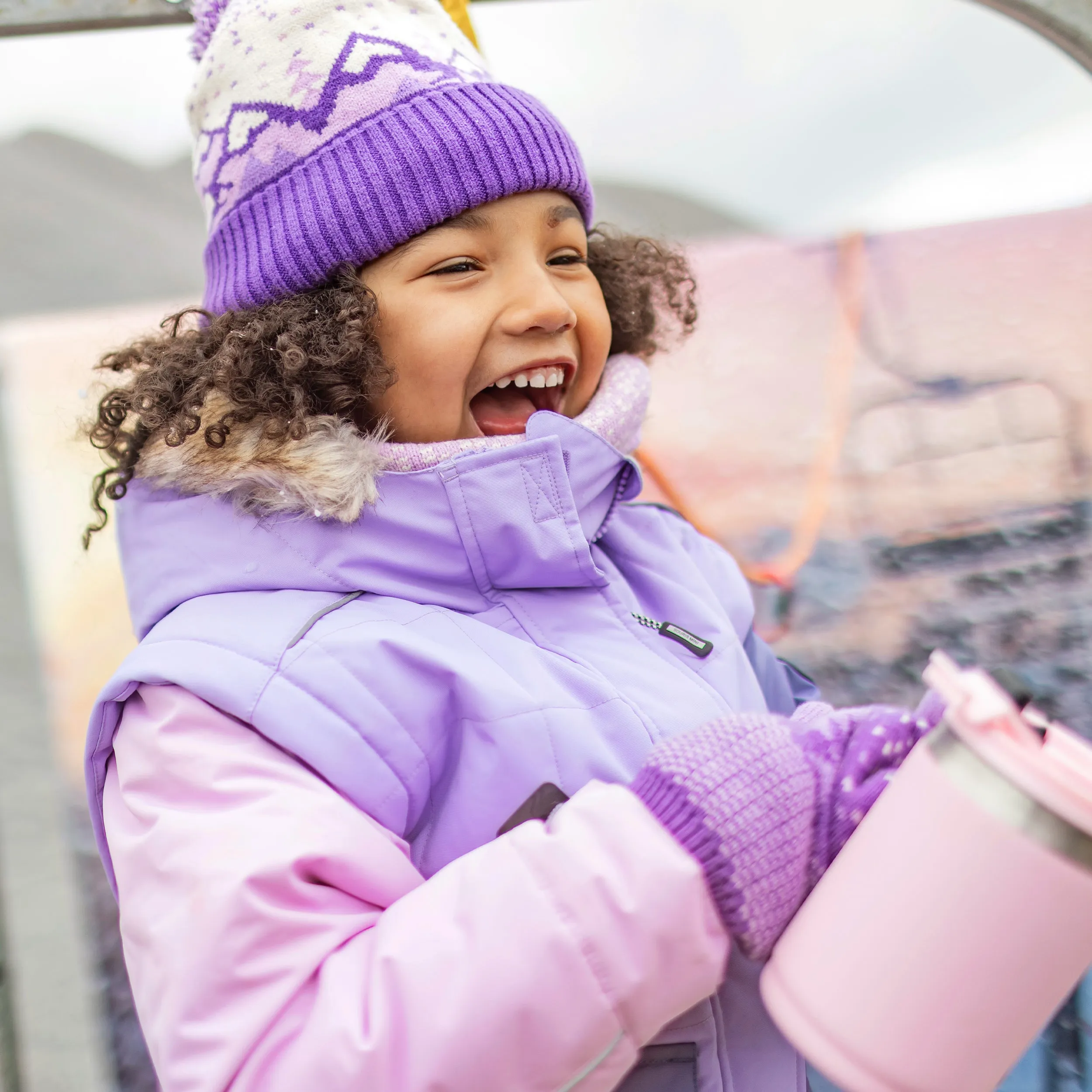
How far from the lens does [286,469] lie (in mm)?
923

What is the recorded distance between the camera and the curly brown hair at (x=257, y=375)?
958mm

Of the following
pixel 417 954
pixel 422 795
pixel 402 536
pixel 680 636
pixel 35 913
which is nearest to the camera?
pixel 417 954

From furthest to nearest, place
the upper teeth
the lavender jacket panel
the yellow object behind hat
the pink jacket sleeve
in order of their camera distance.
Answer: the yellow object behind hat → the upper teeth → the lavender jacket panel → the pink jacket sleeve

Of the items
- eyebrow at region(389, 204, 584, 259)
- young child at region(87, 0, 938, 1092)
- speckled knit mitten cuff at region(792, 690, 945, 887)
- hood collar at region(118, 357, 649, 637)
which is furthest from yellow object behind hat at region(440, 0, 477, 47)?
speckled knit mitten cuff at region(792, 690, 945, 887)

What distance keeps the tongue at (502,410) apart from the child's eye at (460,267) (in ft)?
0.45

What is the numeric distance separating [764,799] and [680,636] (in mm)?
368

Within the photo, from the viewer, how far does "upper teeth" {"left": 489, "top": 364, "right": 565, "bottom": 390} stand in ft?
3.41

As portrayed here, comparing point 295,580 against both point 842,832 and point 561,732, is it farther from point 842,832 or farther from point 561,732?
point 842,832

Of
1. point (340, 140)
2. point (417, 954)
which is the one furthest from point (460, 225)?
point (417, 954)

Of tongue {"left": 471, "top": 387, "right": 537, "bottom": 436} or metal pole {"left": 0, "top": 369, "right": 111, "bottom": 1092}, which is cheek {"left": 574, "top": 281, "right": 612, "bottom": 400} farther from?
metal pole {"left": 0, "top": 369, "right": 111, "bottom": 1092}

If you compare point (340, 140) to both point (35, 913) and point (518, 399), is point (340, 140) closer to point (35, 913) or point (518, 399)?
point (518, 399)

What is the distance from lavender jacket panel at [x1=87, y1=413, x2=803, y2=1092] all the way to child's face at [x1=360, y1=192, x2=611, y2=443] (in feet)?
0.31

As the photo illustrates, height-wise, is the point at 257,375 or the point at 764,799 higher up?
the point at 257,375

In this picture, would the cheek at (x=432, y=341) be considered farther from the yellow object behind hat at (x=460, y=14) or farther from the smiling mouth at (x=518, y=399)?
the yellow object behind hat at (x=460, y=14)
